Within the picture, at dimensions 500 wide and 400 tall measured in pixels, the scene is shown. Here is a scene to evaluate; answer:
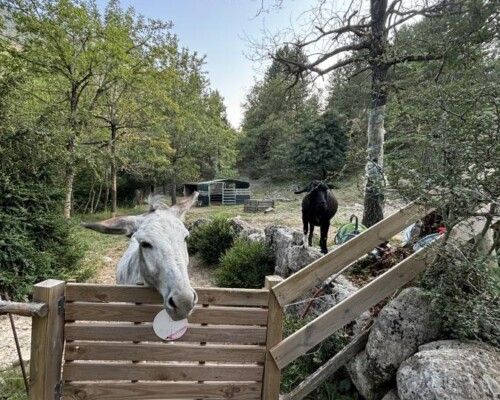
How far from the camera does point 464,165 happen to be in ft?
7.73

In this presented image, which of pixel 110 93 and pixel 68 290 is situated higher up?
pixel 110 93

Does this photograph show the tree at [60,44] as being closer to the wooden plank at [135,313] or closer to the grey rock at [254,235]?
the grey rock at [254,235]

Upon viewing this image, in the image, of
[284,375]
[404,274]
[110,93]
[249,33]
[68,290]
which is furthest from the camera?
[110,93]

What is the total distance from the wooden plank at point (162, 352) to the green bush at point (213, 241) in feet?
21.4

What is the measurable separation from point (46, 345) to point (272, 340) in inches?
58.0

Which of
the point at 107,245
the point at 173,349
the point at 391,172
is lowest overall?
the point at 107,245

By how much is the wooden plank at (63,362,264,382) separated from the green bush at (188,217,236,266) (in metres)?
6.52

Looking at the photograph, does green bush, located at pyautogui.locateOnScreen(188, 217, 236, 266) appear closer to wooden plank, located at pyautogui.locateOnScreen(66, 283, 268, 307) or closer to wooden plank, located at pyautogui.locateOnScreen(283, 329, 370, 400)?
wooden plank, located at pyautogui.locateOnScreen(283, 329, 370, 400)

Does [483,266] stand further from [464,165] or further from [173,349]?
[173,349]

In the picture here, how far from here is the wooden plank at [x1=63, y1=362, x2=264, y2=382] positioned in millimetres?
2189

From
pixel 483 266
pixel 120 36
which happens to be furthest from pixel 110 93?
pixel 483 266

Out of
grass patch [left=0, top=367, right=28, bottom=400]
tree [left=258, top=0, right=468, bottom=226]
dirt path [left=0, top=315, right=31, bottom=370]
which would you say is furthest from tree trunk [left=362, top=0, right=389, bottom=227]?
dirt path [left=0, top=315, right=31, bottom=370]

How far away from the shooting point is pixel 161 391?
2.26 meters

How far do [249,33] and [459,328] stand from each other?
25.8 ft
